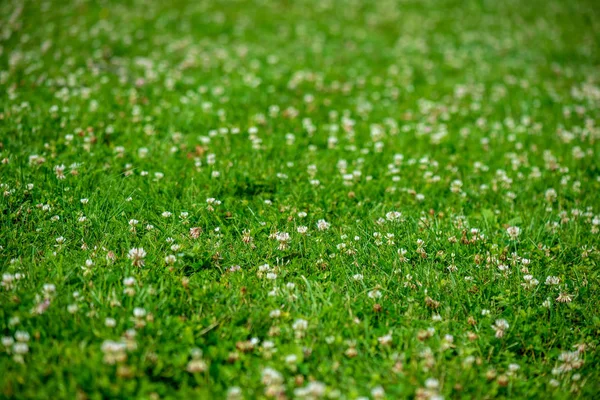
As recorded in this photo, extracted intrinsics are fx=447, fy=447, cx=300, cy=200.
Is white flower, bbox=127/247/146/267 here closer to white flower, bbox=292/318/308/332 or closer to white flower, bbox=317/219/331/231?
white flower, bbox=292/318/308/332

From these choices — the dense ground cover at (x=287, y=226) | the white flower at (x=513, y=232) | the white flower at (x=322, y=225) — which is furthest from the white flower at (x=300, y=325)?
the white flower at (x=513, y=232)

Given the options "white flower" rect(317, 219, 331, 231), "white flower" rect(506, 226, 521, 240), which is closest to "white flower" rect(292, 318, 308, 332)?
"white flower" rect(317, 219, 331, 231)

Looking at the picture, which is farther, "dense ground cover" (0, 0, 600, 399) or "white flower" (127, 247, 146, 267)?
"white flower" (127, 247, 146, 267)

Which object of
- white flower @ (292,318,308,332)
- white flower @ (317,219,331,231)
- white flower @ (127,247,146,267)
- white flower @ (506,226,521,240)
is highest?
white flower @ (127,247,146,267)

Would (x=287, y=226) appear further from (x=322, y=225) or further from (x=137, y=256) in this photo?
(x=137, y=256)

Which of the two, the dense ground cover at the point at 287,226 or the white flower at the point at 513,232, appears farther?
the white flower at the point at 513,232

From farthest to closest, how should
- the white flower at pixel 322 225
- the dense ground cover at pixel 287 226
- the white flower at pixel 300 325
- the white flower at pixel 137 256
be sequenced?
the white flower at pixel 322 225
the white flower at pixel 137 256
the white flower at pixel 300 325
the dense ground cover at pixel 287 226

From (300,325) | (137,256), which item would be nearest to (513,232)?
(300,325)

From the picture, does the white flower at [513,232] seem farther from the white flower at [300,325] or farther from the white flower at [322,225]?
the white flower at [300,325]

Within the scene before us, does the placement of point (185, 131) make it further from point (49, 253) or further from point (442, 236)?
point (442, 236)
